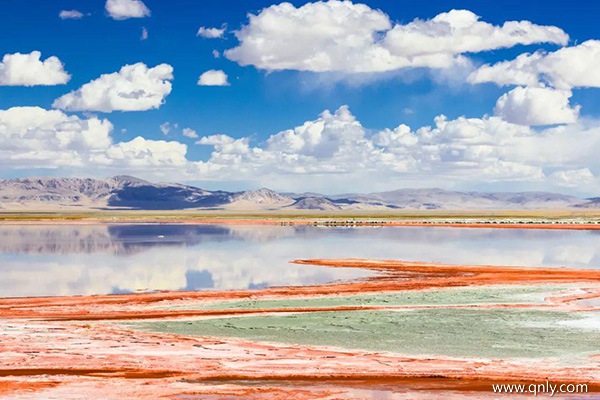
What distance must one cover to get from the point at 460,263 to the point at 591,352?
31.0 metres

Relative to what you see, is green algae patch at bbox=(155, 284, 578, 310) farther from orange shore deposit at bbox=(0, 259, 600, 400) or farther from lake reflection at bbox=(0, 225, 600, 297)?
lake reflection at bbox=(0, 225, 600, 297)

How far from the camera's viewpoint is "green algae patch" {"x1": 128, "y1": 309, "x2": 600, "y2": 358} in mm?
20828

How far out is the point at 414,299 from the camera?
31.9 m

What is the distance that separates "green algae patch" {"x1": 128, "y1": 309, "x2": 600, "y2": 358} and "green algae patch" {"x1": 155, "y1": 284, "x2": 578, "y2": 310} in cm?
263

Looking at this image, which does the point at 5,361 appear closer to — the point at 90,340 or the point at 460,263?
the point at 90,340

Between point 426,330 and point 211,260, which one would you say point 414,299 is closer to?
point 426,330

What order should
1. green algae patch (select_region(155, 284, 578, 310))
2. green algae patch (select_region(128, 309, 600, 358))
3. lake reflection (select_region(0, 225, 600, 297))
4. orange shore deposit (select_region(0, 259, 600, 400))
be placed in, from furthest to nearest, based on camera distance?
lake reflection (select_region(0, 225, 600, 297)) → green algae patch (select_region(155, 284, 578, 310)) → green algae patch (select_region(128, 309, 600, 358)) → orange shore deposit (select_region(0, 259, 600, 400))

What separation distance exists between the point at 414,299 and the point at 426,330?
8.08 metres

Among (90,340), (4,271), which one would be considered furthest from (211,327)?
(4,271)

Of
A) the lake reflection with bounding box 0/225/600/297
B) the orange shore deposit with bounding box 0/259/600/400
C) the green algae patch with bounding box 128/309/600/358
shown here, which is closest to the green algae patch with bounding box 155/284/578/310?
the green algae patch with bounding box 128/309/600/358

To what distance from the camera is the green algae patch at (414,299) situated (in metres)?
30.3

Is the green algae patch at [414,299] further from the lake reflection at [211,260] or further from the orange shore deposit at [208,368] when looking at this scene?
the lake reflection at [211,260]

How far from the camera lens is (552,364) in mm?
18656

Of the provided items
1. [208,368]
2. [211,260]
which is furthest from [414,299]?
[211,260]
